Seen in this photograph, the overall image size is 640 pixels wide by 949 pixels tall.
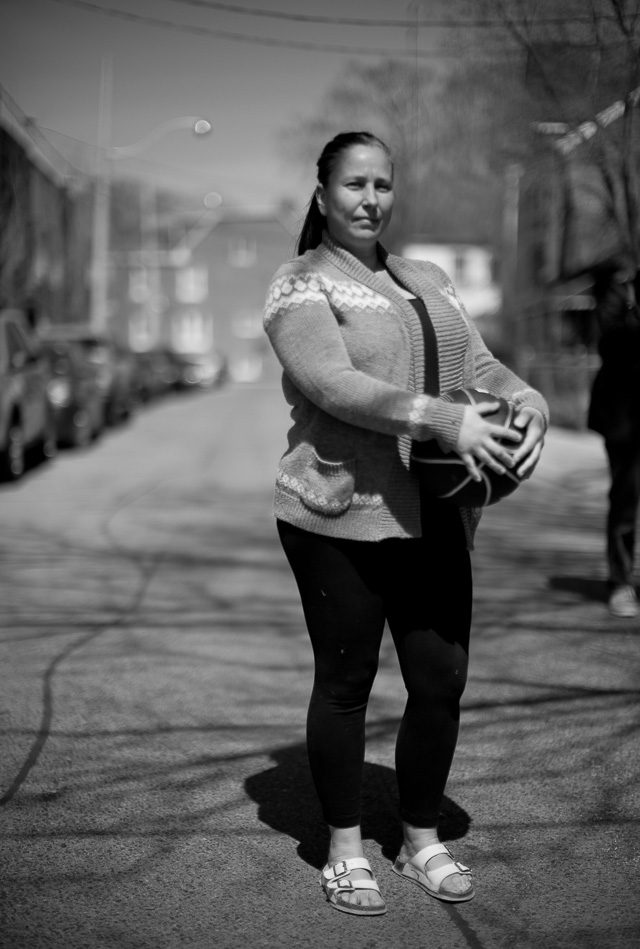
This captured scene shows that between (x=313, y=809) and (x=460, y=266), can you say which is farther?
(x=460, y=266)

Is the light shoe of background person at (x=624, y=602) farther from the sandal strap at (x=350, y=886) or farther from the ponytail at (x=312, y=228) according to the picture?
the ponytail at (x=312, y=228)

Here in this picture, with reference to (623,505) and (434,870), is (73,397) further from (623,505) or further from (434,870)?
(434,870)

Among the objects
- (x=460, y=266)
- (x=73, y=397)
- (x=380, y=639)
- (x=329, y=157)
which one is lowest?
(x=73, y=397)

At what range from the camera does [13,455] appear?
12.6 m

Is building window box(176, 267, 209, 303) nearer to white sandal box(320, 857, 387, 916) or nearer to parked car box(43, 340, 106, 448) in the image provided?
parked car box(43, 340, 106, 448)

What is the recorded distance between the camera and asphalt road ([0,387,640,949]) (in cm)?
293

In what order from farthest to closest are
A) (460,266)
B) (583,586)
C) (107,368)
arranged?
(460,266)
(107,368)
(583,586)

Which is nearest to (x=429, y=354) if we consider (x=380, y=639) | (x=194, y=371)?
(x=380, y=639)

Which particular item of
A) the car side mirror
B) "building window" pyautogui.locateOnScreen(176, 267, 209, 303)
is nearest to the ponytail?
the car side mirror

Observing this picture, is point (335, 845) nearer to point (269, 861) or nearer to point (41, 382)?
point (269, 861)

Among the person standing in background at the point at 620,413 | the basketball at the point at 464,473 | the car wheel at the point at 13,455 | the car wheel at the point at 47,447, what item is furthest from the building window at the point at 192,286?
the basketball at the point at 464,473

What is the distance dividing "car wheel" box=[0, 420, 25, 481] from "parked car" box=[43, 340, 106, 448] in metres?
2.87

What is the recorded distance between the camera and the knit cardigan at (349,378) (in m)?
2.76

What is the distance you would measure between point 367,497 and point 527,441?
42 cm
